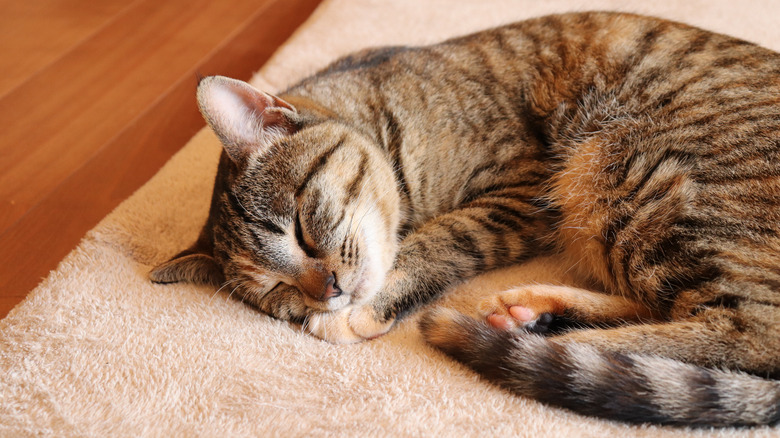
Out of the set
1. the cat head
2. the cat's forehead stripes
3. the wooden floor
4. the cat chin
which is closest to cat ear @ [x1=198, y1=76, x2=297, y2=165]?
the cat head

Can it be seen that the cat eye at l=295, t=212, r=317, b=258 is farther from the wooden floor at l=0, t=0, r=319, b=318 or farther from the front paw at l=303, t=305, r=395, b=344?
the wooden floor at l=0, t=0, r=319, b=318

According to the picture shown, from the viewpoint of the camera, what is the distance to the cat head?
1.37 metres

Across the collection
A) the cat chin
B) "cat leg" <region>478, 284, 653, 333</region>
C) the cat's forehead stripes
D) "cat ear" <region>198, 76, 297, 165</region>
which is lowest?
the cat chin

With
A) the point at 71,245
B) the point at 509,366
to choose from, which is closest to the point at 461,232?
the point at 509,366

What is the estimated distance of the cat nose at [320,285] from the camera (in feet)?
4.46

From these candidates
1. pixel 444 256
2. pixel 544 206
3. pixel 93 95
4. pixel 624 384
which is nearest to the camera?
pixel 624 384

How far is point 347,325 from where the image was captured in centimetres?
143

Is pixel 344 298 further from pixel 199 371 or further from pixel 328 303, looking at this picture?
pixel 199 371

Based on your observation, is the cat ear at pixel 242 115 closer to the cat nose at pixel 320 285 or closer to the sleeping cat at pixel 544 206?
the sleeping cat at pixel 544 206

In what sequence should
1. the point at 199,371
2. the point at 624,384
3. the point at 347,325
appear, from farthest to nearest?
the point at 347,325
the point at 199,371
the point at 624,384

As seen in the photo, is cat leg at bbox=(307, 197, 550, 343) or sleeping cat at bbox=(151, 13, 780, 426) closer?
sleeping cat at bbox=(151, 13, 780, 426)

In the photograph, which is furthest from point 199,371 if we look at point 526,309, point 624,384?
point 624,384

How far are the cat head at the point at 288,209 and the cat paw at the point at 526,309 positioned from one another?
29 cm

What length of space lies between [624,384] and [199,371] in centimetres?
92
